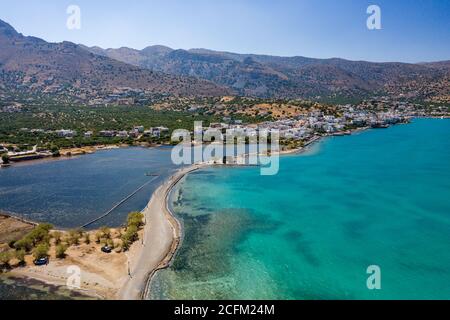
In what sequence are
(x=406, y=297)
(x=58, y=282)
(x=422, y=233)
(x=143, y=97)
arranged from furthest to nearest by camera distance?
(x=143, y=97) < (x=422, y=233) < (x=58, y=282) < (x=406, y=297)

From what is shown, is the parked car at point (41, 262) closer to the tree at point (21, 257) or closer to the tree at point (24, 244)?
the tree at point (21, 257)

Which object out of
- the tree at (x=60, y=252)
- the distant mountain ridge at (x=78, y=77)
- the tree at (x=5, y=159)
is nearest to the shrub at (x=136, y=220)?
the tree at (x=60, y=252)

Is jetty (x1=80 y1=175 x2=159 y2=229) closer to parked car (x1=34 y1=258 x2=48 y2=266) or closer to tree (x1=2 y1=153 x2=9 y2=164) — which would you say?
parked car (x1=34 y1=258 x2=48 y2=266)

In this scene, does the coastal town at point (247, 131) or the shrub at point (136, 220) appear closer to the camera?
the shrub at point (136, 220)

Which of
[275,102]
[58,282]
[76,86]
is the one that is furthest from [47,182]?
[76,86]

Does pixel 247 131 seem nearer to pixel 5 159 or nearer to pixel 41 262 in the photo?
pixel 5 159

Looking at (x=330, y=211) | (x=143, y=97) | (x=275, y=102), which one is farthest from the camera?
(x=143, y=97)
